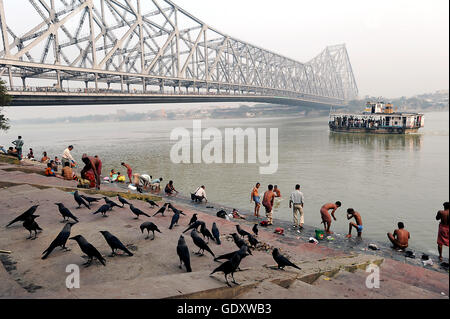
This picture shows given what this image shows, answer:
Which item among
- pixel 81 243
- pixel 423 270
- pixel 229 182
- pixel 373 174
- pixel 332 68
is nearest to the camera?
pixel 81 243

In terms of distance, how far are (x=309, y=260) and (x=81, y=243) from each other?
15.6 feet

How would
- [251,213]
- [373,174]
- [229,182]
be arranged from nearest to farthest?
[251,213] → [229,182] → [373,174]

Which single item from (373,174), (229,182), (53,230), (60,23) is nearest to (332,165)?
(373,174)

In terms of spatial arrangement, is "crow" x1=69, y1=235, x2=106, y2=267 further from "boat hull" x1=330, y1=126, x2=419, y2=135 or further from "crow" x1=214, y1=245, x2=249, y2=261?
"boat hull" x1=330, y1=126, x2=419, y2=135

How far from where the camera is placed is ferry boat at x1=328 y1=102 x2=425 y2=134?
48.7m

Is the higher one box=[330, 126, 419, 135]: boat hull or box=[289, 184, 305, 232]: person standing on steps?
box=[330, 126, 419, 135]: boat hull

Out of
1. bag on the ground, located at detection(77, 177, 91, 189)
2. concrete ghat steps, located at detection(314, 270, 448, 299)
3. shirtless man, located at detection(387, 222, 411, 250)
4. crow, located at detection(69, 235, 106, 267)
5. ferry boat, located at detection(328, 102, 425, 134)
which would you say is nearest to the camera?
concrete ghat steps, located at detection(314, 270, 448, 299)

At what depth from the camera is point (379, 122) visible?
171ft

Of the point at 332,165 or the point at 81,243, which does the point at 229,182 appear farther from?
the point at 81,243
